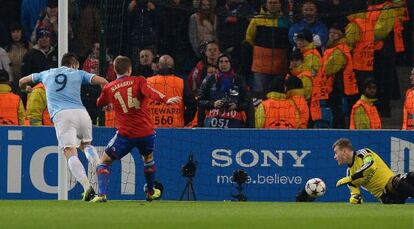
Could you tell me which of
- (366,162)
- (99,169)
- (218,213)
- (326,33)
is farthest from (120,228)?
(326,33)

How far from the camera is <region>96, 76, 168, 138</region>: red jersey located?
15953mm

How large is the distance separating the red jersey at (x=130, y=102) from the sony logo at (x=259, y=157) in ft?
12.0

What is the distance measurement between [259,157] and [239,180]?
18.1 inches

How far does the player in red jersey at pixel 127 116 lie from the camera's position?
16.0 m

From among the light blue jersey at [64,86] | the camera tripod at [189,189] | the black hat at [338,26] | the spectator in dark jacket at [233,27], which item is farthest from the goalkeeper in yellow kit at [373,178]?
→ the spectator in dark jacket at [233,27]

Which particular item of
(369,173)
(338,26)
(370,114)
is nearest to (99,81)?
(369,173)

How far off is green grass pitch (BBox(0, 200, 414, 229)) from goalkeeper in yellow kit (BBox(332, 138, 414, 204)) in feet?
5.90

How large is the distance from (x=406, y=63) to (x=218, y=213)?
9115 mm

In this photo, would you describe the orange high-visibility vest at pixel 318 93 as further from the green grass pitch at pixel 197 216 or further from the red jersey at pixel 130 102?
the green grass pitch at pixel 197 216

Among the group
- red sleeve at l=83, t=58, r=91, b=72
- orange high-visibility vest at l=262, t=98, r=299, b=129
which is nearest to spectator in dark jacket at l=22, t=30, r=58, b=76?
red sleeve at l=83, t=58, r=91, b=72

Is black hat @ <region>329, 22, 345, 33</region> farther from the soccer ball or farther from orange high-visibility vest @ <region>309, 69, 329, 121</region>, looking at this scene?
the soccer ball

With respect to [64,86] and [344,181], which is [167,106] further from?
[344,181]

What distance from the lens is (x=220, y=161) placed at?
19.7 metres

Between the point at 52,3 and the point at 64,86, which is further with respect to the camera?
the point at 52,3
